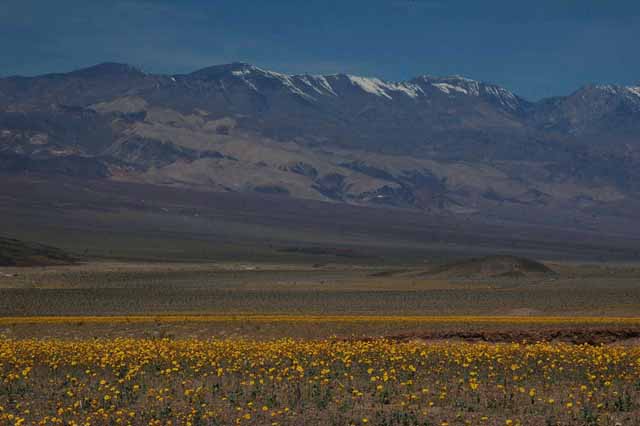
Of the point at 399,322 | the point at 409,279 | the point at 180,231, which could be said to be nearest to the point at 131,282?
the point at 409,279

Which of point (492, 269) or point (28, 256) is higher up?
point (492, 269)

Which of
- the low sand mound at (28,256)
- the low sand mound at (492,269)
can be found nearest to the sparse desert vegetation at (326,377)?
the low sand mound at (492,269)

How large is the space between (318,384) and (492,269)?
222 feet

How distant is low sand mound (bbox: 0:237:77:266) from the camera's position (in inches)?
3663

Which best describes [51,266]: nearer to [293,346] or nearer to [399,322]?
[399,322]

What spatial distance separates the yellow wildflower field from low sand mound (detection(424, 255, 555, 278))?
61065mm

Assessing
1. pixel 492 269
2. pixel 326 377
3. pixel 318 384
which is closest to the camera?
pixel 318 384

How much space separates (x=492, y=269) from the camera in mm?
80438

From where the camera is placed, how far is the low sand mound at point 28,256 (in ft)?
305

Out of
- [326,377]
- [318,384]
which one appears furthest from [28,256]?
[318,384]

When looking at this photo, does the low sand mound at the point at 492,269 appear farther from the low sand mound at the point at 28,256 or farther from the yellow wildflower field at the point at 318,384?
the yellow wildflower field at the point at 318,384

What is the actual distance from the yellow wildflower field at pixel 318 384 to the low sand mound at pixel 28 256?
77930 mm

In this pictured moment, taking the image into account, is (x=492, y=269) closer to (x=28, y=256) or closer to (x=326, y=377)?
(x=28, y=256)

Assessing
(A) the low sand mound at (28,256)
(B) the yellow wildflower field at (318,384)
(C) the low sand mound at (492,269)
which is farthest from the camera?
(A) the low sand mound at (28,256)
